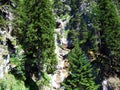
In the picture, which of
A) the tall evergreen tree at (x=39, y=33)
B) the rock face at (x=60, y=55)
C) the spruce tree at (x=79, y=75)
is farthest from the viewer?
the rock face at (x=60, y=55)

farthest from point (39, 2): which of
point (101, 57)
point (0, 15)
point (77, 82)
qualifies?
point (101, 57)

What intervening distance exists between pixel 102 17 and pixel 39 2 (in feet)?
49.1

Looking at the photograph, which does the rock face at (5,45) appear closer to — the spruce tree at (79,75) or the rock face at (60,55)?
the spruce tree at (79,75)

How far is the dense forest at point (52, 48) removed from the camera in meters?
35.3

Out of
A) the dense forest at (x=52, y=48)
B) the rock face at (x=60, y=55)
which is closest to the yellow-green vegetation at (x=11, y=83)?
the dense forest at (x=52, y=48)

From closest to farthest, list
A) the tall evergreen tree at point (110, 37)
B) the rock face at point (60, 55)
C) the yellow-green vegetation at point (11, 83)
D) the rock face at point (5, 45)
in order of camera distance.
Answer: the yellow-green vegetation at point (11, 83)
the rock face at point (5, 45)
the tall evergreen tree at point (110, 37)
the rock face at point (60, 55)

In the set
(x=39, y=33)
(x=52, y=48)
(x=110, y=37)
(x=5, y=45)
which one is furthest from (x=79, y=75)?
(x=5, y=45)

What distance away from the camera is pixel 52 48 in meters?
35.6

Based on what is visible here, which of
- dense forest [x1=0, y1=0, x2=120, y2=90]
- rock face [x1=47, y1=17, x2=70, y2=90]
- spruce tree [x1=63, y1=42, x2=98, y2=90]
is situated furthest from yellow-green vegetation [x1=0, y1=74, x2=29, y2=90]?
rock face [x1=47, y1=17, x2=70, y2=90]

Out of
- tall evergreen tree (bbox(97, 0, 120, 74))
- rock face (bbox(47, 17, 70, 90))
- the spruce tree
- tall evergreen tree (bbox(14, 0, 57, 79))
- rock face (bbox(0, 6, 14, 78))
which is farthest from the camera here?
rock face (bbox(47, 17, 70, 90))

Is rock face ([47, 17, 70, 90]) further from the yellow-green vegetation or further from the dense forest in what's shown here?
the yellow-green vegetation

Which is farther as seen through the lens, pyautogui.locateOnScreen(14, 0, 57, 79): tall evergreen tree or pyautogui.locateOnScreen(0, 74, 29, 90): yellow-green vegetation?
pyautogui.locateOnScreen(14, 0, 57, 79): tall evergreen tree

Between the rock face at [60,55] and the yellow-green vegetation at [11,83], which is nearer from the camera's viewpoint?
the yellow-green vegetation at [11,83]

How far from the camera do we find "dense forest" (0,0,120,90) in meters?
35.3
